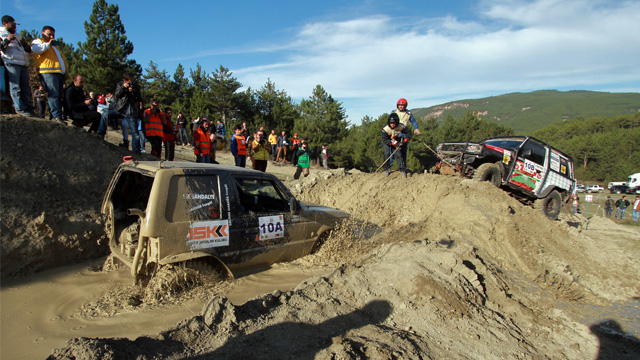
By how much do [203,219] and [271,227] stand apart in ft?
3.31

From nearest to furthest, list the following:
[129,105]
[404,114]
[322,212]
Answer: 1. [322,212]
2. [129,105]
3. [404,114]

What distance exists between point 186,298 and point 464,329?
3.00 meters

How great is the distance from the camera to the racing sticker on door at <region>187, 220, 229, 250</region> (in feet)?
12.1

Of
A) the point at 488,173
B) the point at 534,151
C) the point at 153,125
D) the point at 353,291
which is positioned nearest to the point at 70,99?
the point at 153,125

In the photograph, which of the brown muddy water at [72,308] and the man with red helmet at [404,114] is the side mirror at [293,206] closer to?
the brown muddy water at [72,308]

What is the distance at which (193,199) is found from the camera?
12.4ft

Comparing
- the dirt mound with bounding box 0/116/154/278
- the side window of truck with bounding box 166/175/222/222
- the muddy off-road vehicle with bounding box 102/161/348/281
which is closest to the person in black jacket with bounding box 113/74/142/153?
the dirt mound with bounding box 0/116/154/278

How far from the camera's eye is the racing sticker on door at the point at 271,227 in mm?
4426

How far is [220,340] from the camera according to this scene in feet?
8.79

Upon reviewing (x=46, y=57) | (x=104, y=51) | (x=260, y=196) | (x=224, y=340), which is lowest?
(x=224, y=340)

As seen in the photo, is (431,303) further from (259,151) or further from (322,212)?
(259,151)

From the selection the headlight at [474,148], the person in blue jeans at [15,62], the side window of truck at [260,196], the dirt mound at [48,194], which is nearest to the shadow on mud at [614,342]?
the side window of truck at [260,196]

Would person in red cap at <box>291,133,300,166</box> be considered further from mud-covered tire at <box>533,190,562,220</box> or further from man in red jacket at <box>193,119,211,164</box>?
mud-covered tire at <box>533,190,562,220</box>

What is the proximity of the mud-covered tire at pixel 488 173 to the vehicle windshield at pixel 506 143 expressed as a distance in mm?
759
